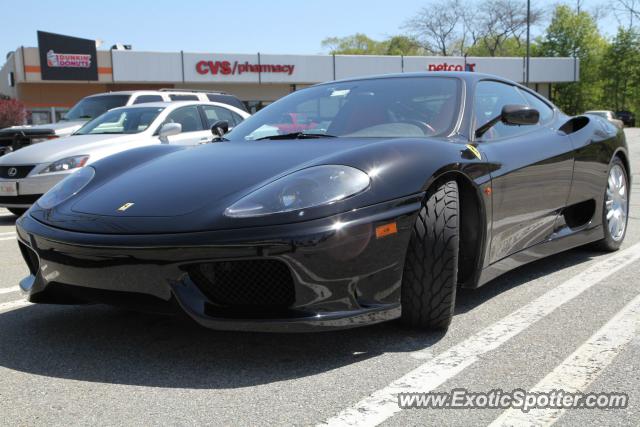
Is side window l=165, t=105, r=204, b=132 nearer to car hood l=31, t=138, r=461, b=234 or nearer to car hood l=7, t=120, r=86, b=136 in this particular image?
car hood l=7, t=120, r=86, b=136

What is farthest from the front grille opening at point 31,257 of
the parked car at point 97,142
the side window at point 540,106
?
the side window at point 540,106

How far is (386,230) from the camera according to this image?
252cm

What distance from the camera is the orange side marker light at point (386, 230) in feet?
8.19

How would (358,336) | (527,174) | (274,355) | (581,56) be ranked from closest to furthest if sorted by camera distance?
1. (274,355)
2. (358,336)
3. (527,174)
4. (581,56)

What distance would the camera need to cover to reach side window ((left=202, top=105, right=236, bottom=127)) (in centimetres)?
851

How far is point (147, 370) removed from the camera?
249cm

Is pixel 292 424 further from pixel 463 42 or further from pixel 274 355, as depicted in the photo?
pixel 463 42

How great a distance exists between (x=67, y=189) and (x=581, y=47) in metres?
68.8

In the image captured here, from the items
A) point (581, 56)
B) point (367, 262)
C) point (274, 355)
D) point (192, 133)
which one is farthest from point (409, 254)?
point (581, 56)

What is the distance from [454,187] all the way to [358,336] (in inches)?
31.0

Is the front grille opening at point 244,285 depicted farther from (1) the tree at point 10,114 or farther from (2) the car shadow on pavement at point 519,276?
(1) the tree at point 10,114

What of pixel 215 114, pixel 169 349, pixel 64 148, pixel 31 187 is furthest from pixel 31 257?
pixel 215 114

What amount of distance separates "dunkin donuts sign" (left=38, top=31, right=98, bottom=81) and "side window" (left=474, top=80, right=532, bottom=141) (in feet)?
98.7

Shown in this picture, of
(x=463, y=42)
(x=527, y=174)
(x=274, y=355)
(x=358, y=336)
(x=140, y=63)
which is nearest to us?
(x=274, y=355)
